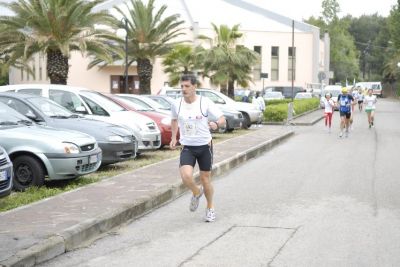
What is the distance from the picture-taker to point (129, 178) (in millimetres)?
10711

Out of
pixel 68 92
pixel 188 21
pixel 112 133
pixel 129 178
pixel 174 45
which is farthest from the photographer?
pixel 188 21

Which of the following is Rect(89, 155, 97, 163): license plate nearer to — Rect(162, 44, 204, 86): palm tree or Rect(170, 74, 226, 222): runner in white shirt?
Rect(170, 74, 226, 222): runner in white shirt

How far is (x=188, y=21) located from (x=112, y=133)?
157ft

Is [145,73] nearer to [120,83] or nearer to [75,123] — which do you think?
[120,83]

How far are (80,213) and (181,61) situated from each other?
31.1 metres

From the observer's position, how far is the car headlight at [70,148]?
9.59m

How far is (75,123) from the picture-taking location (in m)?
11.5

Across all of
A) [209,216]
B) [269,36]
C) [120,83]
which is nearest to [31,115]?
[209,216]

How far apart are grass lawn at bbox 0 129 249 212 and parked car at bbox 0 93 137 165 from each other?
44cm

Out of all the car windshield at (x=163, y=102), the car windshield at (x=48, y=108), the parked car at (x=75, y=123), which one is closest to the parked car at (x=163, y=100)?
the car windshield at (x=163, y=102)

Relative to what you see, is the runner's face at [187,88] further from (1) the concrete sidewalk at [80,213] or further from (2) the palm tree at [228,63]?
(2) the palm tree at [228,63]

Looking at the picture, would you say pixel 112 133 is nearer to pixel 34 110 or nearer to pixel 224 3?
pixel 34 110

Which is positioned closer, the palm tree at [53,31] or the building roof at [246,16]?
the palm tree at [53,31]

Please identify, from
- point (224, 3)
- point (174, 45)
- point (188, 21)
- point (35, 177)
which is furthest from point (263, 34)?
point (35, 177)
